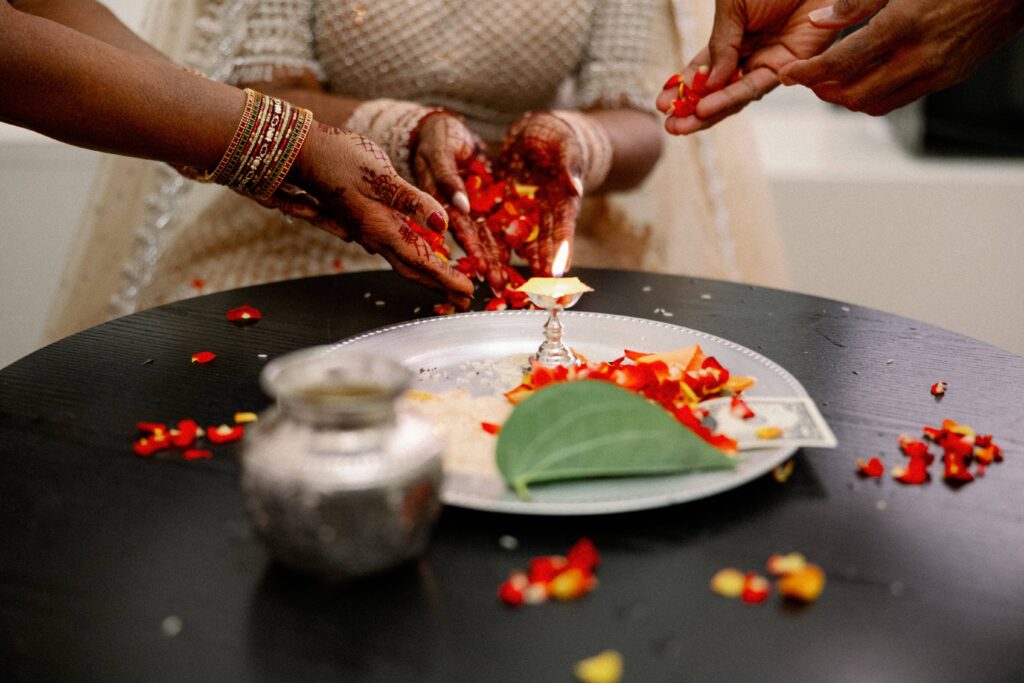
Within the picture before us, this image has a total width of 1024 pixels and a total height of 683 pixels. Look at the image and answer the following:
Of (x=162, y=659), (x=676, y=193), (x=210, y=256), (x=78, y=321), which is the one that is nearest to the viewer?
(x=162, y=659)

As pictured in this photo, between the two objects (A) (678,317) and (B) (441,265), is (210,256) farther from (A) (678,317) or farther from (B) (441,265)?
(A) (678,317)

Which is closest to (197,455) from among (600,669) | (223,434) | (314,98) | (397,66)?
(223,434)

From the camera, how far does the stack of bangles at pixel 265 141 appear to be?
1.01 m

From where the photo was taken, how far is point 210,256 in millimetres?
1454

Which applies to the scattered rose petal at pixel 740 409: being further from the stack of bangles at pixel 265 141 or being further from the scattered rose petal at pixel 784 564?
the stack of bangles at pixel 265 141

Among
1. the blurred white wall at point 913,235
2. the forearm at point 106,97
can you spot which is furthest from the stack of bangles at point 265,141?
the blurred white wall at point 913,235

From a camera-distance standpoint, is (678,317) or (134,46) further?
(134,46)

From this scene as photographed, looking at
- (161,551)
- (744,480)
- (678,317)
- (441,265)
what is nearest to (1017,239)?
(678,317)

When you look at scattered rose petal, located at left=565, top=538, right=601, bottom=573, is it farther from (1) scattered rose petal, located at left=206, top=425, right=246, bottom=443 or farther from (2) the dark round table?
(1) scattered rose petal, located at left=206, top=425, right=246, bottom=443

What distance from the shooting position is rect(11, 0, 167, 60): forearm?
4.35 ft

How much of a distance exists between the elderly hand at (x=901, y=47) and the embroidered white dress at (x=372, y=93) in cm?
48

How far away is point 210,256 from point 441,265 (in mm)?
599

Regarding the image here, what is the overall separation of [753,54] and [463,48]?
47cm

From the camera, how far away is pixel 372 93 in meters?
1.57
